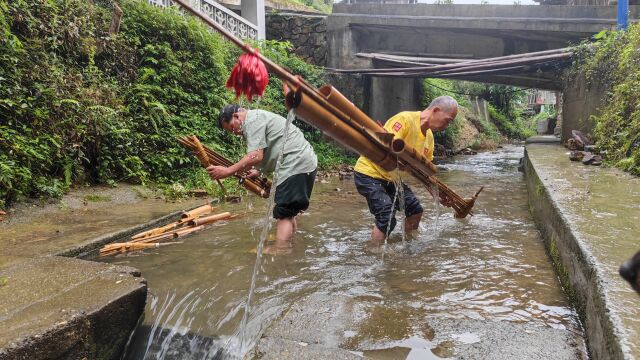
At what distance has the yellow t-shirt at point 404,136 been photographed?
419 cm

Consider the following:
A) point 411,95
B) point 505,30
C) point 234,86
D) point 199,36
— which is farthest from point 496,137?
point 234,86

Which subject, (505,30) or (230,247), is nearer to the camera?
(230,247)

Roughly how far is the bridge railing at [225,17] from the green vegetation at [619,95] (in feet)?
26.5

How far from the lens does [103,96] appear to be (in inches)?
267

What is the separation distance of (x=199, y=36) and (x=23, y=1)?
3484 mm

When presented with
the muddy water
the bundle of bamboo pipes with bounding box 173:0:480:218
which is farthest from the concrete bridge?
the bundle of bamboo pipes with bounding box 173:0:480:218

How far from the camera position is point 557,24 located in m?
11.0

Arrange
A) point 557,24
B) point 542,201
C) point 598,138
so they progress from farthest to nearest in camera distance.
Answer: point 557,24, point 598,138, point 542,201

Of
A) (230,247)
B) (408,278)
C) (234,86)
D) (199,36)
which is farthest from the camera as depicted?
(199,36)

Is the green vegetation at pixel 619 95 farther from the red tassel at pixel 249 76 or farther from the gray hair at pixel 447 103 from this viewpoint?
the red tassel at pixel 249 76

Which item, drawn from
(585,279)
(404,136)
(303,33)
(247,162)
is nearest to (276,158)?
(247,162)

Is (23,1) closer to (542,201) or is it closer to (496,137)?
(542,201)

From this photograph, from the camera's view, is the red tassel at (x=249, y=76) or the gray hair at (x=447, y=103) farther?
the gray hair at (x=447, y=103)

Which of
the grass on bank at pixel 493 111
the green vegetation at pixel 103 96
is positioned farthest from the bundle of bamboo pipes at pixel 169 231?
the grass on bank at pixel 493 111
